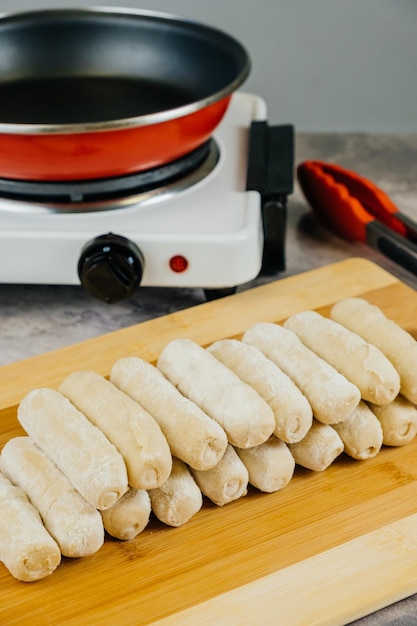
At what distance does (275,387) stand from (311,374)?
58 mm

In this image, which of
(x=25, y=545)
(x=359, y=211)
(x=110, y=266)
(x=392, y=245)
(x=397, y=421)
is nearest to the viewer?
(x=25, y=545)

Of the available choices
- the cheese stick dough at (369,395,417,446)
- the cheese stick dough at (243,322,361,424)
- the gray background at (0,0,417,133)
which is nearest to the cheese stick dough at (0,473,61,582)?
the cheese stick dough at (243,322,361,424)

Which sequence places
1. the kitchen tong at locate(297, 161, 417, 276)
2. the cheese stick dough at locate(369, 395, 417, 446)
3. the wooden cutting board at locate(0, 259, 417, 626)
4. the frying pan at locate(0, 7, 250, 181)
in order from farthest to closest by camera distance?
the kitchen tong at locate(297, 161, 417, 276)
the frying pan at locate(0, 7, 250, 181)
the cheese stick dough at locate(369, 395, 417, 446)
the wooden cutting board at locate(0, 259, 417, 626)

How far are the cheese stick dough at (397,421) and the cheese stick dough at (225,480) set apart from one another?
8.5 inches

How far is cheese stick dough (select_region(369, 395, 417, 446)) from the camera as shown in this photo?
1184 millimetres

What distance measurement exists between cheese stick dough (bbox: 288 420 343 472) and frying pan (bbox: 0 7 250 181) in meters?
0.55

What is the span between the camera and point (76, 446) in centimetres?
102

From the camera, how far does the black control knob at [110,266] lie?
4.44 ft

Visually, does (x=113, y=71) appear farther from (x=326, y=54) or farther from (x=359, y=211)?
(x=326, y=54)

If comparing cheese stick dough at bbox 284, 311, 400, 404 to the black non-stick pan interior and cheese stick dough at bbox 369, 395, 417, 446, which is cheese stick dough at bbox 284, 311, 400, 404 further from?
the black non-stick pan interior

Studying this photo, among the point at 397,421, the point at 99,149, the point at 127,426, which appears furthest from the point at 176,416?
the point at 99,149

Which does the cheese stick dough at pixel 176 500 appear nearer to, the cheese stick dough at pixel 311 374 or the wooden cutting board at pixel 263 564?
the wooden cutting board at pixel 263 564

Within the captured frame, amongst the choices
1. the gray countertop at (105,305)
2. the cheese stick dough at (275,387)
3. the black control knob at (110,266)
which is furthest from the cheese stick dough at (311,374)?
the gray countertop at (105,305)

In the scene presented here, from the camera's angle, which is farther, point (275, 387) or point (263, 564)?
point (275, 387)
